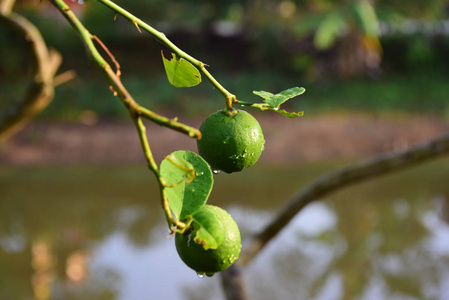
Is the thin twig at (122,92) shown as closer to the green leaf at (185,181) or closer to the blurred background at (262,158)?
the green leaf at (185,181)

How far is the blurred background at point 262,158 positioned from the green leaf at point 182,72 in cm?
178

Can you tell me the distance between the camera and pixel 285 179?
6016 millimetres

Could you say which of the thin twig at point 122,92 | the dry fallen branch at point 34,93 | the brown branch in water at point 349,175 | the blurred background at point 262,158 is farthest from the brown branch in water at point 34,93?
the thin twig at point 122,92

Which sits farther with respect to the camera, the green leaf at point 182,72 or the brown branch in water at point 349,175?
the brown branch in water at point 349,175

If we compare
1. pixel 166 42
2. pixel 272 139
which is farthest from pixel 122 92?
pixel 272 139

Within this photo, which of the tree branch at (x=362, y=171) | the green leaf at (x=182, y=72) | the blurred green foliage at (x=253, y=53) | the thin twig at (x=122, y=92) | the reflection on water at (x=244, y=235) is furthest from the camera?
the blurred green foliage at (x=253, y=53)

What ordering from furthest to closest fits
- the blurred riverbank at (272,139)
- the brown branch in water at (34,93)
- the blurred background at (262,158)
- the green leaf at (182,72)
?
the blurred riverbank at (272,139) → the blurred background at (262,158) → the brown branch in water at (34,93) → the green leaf at (182,72)

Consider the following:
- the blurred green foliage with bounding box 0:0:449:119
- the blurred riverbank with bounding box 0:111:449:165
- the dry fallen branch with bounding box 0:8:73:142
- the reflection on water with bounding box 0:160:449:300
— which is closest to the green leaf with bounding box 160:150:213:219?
the dry fallen branch with bounding box 0:8:73:142

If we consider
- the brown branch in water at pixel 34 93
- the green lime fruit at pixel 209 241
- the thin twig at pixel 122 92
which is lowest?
the brown branch in water at pixel 34 93

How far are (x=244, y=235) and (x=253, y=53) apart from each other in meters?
5.51

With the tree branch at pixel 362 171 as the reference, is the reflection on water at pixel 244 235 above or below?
below

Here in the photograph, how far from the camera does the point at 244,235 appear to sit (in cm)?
457

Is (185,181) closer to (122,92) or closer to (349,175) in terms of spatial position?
(122,92)

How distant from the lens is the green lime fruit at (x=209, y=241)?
413 millimetres
